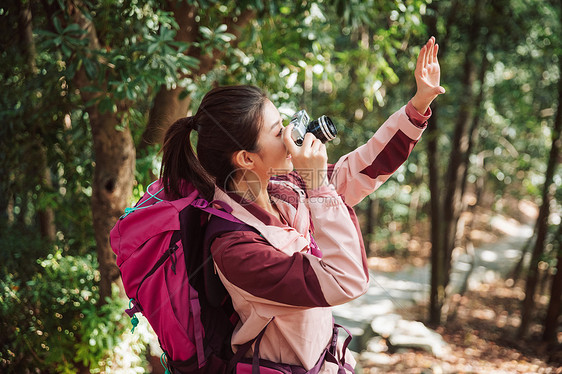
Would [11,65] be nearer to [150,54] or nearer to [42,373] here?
[150,54]

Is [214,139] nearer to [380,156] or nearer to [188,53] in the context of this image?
[380,156]

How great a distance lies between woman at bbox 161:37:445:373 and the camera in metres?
1.12

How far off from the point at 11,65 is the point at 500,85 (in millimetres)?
8002

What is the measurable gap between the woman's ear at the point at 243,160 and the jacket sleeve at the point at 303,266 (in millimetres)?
230

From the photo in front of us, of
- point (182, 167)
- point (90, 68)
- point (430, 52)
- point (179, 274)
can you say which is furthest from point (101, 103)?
point (430, 52)

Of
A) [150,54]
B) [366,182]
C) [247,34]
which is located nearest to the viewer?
[366,182]

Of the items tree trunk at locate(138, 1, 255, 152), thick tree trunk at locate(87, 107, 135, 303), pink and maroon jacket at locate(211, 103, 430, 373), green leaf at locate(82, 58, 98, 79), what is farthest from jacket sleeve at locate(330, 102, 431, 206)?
tree trunk at locate(138, 1, 255, 152)

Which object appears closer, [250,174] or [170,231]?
[170,231]

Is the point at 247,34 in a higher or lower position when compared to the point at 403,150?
higher

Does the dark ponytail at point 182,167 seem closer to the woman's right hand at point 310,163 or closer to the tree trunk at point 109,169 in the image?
the woman's right hand at point 310,163

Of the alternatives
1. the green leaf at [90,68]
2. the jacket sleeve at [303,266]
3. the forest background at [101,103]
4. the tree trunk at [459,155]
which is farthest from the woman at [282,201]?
the tree trunk at [459,155]

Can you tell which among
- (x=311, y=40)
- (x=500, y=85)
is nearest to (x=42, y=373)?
(x=311, y=40)

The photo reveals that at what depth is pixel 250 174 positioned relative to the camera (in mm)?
1361

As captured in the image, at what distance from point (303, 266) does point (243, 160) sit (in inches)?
14.8
